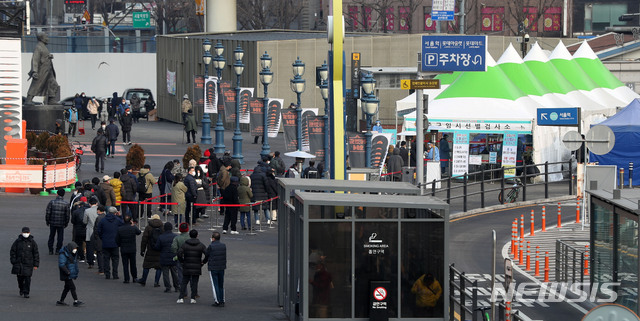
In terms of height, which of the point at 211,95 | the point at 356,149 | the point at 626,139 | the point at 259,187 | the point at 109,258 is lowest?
the point at 109,258

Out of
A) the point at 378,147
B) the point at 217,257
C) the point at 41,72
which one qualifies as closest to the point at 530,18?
the point at 41,72

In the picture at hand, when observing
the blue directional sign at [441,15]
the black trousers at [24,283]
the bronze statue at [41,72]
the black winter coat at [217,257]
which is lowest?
the black trousers at [24,283]

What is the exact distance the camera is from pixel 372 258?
52.3ft

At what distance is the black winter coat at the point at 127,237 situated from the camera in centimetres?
2078

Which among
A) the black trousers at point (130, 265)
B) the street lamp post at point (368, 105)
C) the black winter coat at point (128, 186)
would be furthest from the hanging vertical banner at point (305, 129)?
the black trousers at point (130, 265)

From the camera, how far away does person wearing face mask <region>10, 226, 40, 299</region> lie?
62.8 feet

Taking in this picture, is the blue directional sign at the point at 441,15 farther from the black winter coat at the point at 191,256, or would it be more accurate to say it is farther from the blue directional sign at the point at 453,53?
the black winter coat at the point at 191,256

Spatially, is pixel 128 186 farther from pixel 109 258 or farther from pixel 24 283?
pixel 24 283

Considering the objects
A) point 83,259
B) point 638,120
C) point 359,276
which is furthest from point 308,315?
point 638,120

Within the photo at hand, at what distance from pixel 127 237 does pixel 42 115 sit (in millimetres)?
23390

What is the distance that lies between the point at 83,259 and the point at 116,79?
54.1 meters

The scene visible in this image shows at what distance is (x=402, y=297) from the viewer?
1597 cm

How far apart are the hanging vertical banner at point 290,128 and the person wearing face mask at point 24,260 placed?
A: 51.9 ft

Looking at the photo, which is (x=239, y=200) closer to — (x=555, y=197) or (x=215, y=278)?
(x=215, y=278)
